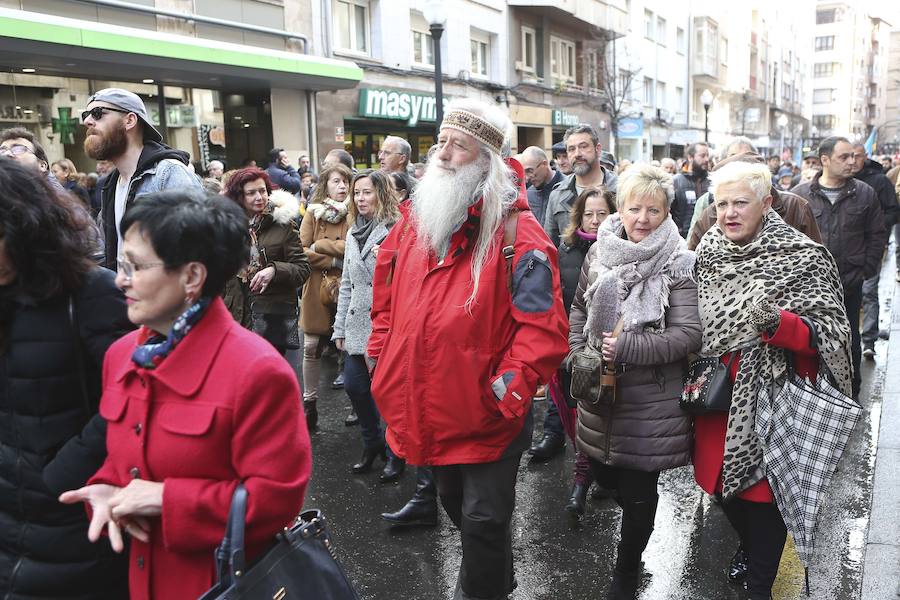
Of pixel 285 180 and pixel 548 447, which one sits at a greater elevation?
pixel 285 180

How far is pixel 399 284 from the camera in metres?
3.17

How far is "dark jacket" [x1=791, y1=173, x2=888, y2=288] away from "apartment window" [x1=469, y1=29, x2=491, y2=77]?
58.4ft

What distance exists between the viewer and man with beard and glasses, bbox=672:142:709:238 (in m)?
9.03

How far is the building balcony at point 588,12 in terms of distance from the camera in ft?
81.0

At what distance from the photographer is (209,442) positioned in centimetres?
182

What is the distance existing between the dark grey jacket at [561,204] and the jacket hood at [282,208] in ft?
6.46

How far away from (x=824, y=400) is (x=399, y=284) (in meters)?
1.84

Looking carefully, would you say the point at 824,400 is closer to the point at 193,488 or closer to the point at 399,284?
the point at 399,284

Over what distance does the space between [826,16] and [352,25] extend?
276 ft

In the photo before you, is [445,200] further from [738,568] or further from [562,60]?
[562,60]

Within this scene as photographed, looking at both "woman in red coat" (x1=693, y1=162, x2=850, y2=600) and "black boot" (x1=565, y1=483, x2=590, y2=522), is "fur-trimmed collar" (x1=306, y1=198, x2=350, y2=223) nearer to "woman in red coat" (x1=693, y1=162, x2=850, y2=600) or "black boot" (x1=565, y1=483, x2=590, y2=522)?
"black boot" (x1=565, y1=483, x2=590, y2=522)

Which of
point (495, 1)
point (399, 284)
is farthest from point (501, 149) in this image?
point (495, 1)

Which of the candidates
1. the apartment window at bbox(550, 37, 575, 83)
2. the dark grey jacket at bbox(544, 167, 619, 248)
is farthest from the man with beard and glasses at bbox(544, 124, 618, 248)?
the apartment window at bbox(550, 37, 575, 83)

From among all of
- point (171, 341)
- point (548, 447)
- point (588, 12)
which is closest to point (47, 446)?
point (171, 341)
